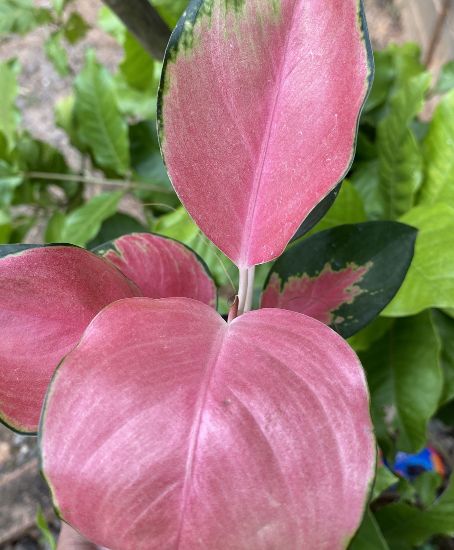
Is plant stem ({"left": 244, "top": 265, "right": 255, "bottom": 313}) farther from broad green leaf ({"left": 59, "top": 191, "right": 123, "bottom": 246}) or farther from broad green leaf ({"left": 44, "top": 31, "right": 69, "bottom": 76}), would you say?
broad green leaf ({"left": 44, "top": 31, "right": 69, "bottom": 76})

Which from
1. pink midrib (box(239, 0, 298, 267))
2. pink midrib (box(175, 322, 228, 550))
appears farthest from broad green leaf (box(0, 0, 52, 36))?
pink midrib (box(175, 322, 228, 550))

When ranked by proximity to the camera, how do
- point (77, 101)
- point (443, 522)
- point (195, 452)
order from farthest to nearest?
point (77, 101)
point (443, 522)
point (195, 452)

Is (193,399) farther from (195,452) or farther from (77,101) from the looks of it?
(77,101)

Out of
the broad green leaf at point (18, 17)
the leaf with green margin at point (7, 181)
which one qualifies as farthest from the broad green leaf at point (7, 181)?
the broad green leaf at point (18, 17)

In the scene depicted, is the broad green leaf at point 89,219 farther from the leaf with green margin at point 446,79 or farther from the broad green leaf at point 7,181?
the leaf with green margin at point 446,79

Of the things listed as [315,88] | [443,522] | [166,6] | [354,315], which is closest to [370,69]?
[315,88]

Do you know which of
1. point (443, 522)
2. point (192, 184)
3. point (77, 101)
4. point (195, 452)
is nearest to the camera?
point (195, 452)

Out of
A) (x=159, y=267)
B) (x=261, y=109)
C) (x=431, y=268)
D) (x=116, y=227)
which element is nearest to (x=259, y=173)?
(x=261, y=109)
